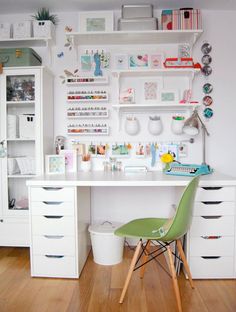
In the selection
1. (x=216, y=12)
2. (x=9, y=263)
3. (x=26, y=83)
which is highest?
(x=216, y=12)

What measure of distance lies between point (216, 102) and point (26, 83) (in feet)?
5.86

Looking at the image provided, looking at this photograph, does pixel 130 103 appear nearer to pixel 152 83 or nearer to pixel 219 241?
pixel 152 83

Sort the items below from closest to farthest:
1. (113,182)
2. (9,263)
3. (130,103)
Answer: (113,182), (9,263), (130,103)

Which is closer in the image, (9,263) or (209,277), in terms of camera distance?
(209,277)

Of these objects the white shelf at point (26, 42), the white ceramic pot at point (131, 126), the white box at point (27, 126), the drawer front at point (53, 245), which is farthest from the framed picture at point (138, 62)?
the drawer front at point (53, 245)

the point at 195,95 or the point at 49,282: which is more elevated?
the point at 195,95

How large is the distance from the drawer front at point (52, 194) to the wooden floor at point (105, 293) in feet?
2.02

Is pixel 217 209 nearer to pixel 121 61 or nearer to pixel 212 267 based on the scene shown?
pixel 212 267

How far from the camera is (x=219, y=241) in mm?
1899

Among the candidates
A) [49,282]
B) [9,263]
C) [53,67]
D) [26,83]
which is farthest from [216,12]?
[9,263]

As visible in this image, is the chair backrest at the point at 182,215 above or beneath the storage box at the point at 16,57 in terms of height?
beneath

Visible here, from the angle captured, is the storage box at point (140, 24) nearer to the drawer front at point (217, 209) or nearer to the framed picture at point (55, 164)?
the framed picture at point (55, 164)

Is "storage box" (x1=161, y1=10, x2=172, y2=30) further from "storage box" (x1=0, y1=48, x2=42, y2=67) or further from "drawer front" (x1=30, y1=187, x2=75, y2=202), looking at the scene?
"drawer front" (x1=30, y1=187, x2=75, y2=202)

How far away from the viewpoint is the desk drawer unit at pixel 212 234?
Answer: 74.2 inches
